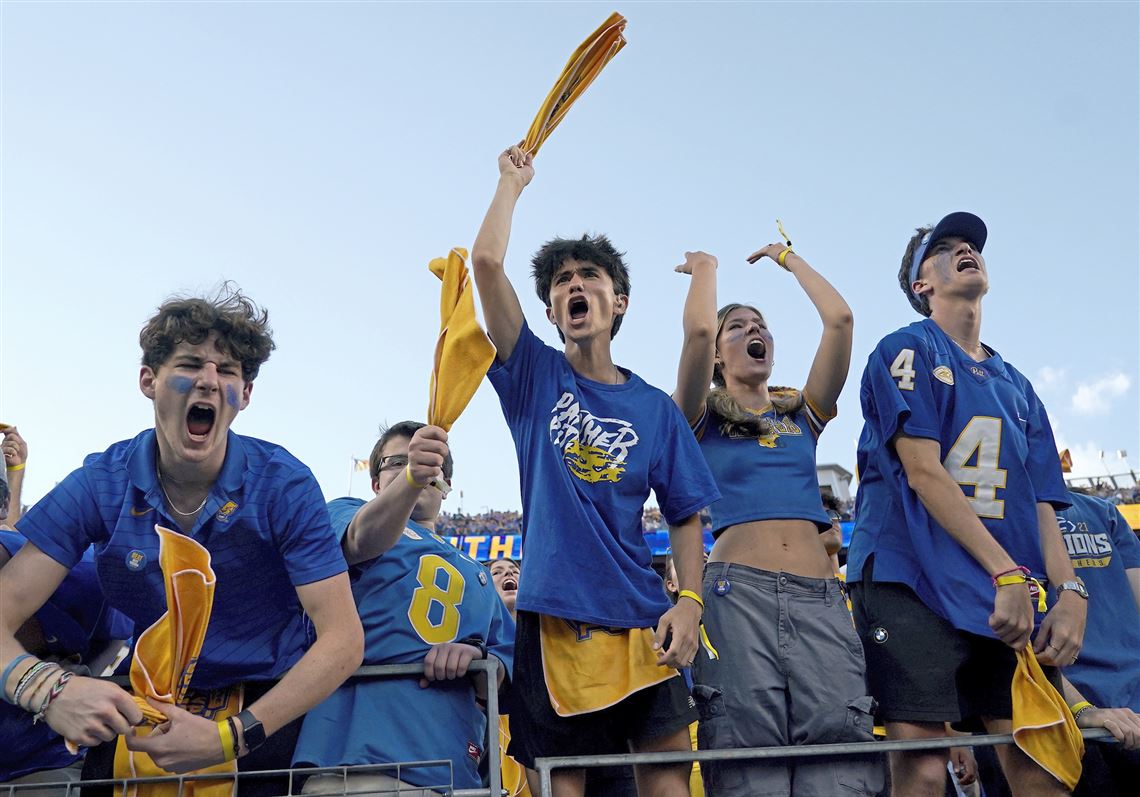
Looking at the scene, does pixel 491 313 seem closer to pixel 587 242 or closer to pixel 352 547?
pixel 587 242

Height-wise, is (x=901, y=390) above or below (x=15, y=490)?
below

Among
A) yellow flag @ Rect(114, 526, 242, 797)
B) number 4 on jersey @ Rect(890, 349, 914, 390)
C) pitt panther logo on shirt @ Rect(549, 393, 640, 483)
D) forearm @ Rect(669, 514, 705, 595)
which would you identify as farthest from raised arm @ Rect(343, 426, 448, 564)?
number 4 on jersey @ Rect(890, 349, 914, 390)

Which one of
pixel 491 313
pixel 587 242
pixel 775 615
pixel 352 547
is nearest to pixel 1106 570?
pixel 775 615

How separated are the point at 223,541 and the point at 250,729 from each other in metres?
0.61

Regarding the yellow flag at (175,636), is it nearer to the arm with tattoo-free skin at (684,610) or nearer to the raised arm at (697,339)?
the arm with tattoo-free skin at (684,610)

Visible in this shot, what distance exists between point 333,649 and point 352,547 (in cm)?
63

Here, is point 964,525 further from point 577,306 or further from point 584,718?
point 577,306

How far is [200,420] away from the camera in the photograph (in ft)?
9.96

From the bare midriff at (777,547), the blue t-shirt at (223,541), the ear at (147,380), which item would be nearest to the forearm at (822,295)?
the bare midriff at (777,547)

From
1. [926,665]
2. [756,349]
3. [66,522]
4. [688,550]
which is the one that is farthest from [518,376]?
[926,665]

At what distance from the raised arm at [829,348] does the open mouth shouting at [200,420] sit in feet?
7.46

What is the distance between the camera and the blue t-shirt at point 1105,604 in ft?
12.9

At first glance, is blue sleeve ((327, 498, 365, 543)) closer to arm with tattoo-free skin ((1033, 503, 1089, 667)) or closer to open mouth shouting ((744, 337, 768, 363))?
open mouth shouting ((744, 337, 768, 363))

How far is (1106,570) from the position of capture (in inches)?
166
